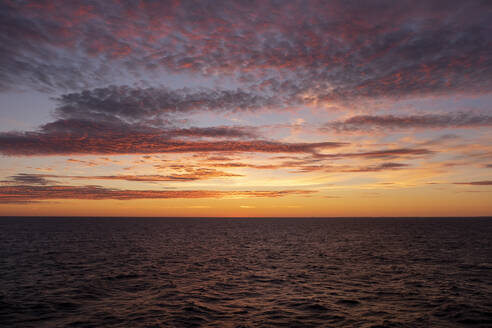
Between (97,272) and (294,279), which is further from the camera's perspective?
(97,272)

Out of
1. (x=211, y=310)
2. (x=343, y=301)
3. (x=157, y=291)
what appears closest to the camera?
(x=211, y=310)

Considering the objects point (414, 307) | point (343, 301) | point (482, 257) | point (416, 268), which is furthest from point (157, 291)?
point (482, 257)

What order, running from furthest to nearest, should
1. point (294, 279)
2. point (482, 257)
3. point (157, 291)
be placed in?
point (482, 257), point (294, 279), point (157, 291)

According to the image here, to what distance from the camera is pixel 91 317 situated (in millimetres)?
20219

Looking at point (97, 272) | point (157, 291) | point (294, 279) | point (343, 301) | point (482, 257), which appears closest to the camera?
point (343, 301)

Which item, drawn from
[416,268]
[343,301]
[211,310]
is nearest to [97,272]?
[211,310]

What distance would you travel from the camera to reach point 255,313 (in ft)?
68.8

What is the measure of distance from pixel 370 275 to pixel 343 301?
1090 centimetres

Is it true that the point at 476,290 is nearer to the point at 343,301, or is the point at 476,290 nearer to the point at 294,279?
the point at 343,301

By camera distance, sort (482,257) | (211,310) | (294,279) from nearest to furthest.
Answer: (211,310)
(294,279)
(482,257)

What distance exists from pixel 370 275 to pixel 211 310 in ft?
62.2

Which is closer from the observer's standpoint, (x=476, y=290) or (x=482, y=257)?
(x=476, y=290)

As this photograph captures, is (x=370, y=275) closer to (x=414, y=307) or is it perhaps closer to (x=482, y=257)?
(x=414, y=307)

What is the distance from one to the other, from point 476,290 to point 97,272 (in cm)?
3702
